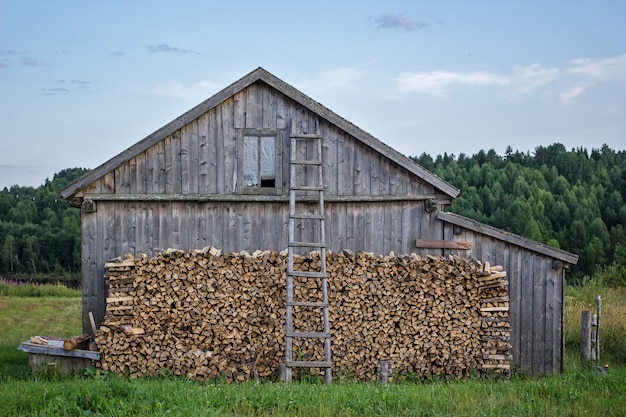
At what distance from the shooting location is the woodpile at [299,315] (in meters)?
13.9

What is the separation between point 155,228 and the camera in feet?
48.7

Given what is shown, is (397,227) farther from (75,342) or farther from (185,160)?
(75,342)

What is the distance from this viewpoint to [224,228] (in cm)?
1498

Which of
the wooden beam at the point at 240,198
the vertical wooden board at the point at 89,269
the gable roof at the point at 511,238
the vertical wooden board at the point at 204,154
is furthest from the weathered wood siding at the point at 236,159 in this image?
the gable roof at the point at 511,238

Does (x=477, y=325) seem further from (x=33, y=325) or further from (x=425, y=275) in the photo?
(x=33, y=325)

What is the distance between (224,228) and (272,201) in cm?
111

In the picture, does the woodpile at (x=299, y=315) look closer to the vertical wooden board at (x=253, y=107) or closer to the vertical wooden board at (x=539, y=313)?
the vertical wooden board at (x=539, y=313)

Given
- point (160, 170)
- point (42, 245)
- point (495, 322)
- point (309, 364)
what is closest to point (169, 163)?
point (160, 170)

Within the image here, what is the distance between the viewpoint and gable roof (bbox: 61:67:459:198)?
48.0 feet

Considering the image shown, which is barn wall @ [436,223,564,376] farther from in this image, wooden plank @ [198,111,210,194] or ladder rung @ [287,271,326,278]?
wooden plank @ [198,111,210,194]

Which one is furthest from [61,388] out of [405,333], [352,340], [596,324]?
[596,324]

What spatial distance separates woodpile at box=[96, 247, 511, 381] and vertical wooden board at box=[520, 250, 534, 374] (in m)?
0.64

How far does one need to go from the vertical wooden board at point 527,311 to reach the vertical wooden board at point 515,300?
59 mm

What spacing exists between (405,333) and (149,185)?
230 inches
